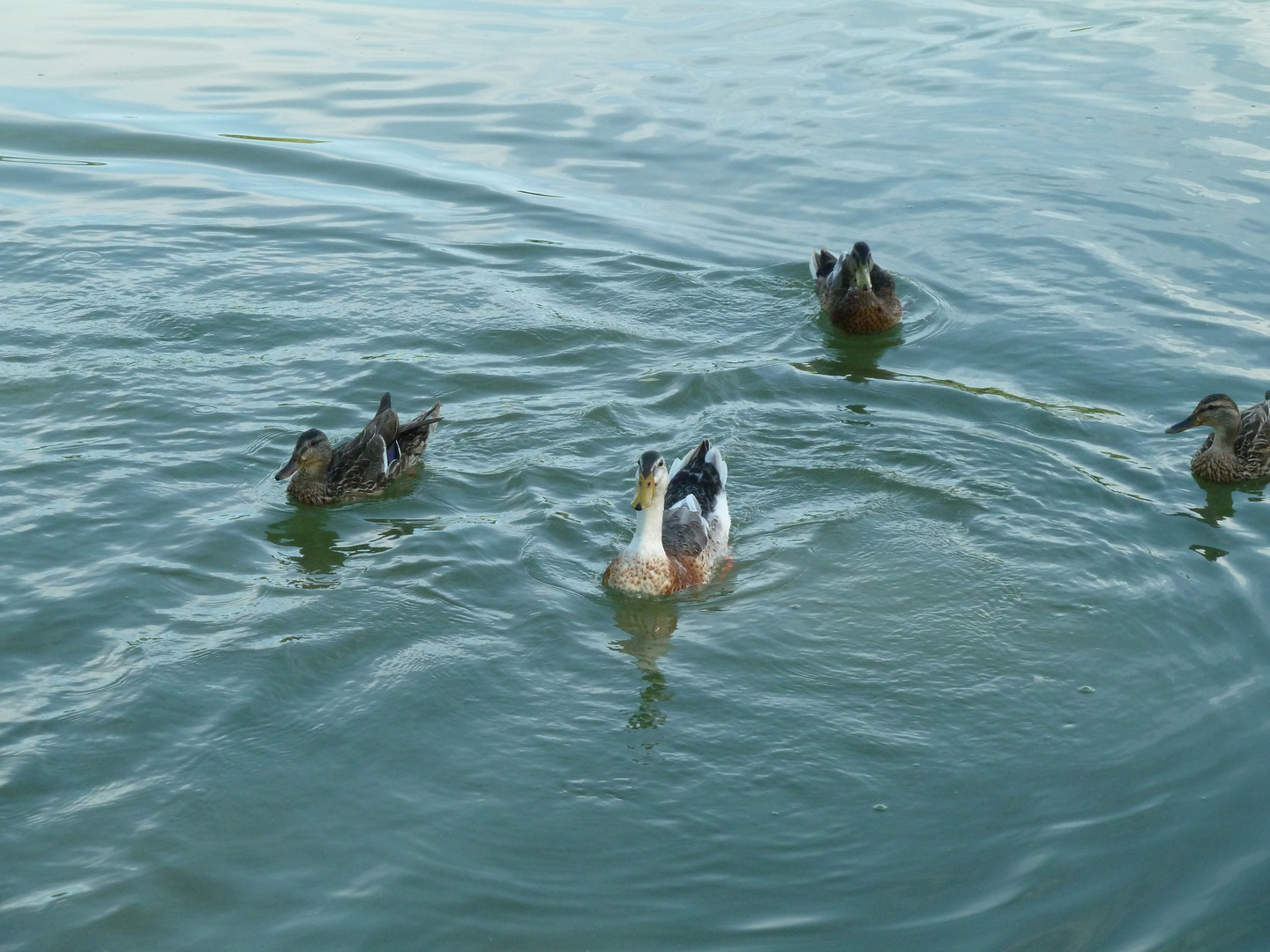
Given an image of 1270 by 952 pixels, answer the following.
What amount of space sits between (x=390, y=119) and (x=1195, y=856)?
17.1m

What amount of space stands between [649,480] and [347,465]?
105 inches

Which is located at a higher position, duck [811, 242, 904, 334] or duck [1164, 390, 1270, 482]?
duck [811, 242, 904, 334]

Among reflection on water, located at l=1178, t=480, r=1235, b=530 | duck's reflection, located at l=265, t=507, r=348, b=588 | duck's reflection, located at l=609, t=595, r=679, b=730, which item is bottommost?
duck's reflection, located at l=609, t=595, r=679, b=730

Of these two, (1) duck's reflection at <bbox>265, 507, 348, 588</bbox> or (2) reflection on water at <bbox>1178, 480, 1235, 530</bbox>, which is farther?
(2) reflection on water at <bbox>1178, 480, 1235, 530</bbox>

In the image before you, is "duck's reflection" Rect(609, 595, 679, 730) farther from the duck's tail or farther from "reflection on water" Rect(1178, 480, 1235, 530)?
the duck's tail

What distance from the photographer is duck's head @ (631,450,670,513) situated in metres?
9.01

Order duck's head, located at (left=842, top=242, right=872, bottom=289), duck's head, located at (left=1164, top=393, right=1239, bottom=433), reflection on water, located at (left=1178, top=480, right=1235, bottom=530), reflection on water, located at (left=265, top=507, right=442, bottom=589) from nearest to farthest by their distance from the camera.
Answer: reflection on water, located at (left=265, top=507, right=442, bottom=589)
reflection on water, located at (left=1178, top=480, right=1235, bottom=530)
duck's head, located at (left=1164, top=393, right=1239, bottom=433)
duck's head, located at (left=842, top=242, right=872, bottom=289)

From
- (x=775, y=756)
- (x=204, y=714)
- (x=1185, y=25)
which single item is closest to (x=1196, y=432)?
(x=775, y=756)

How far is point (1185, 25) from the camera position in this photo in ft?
82.4

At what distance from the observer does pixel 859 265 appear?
531 inches

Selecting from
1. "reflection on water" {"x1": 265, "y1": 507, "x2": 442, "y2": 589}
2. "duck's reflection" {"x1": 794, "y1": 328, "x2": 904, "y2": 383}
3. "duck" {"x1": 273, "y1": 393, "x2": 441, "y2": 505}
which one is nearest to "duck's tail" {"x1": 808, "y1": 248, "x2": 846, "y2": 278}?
"duck's reflection" {"x1": 794, "y1": 328, "x2": 904, "y2": 383}

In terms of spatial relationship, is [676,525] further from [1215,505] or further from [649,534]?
Answer: [1215,505]

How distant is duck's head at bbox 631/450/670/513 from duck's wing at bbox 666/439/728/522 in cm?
106

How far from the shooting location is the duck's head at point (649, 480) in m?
9.01
